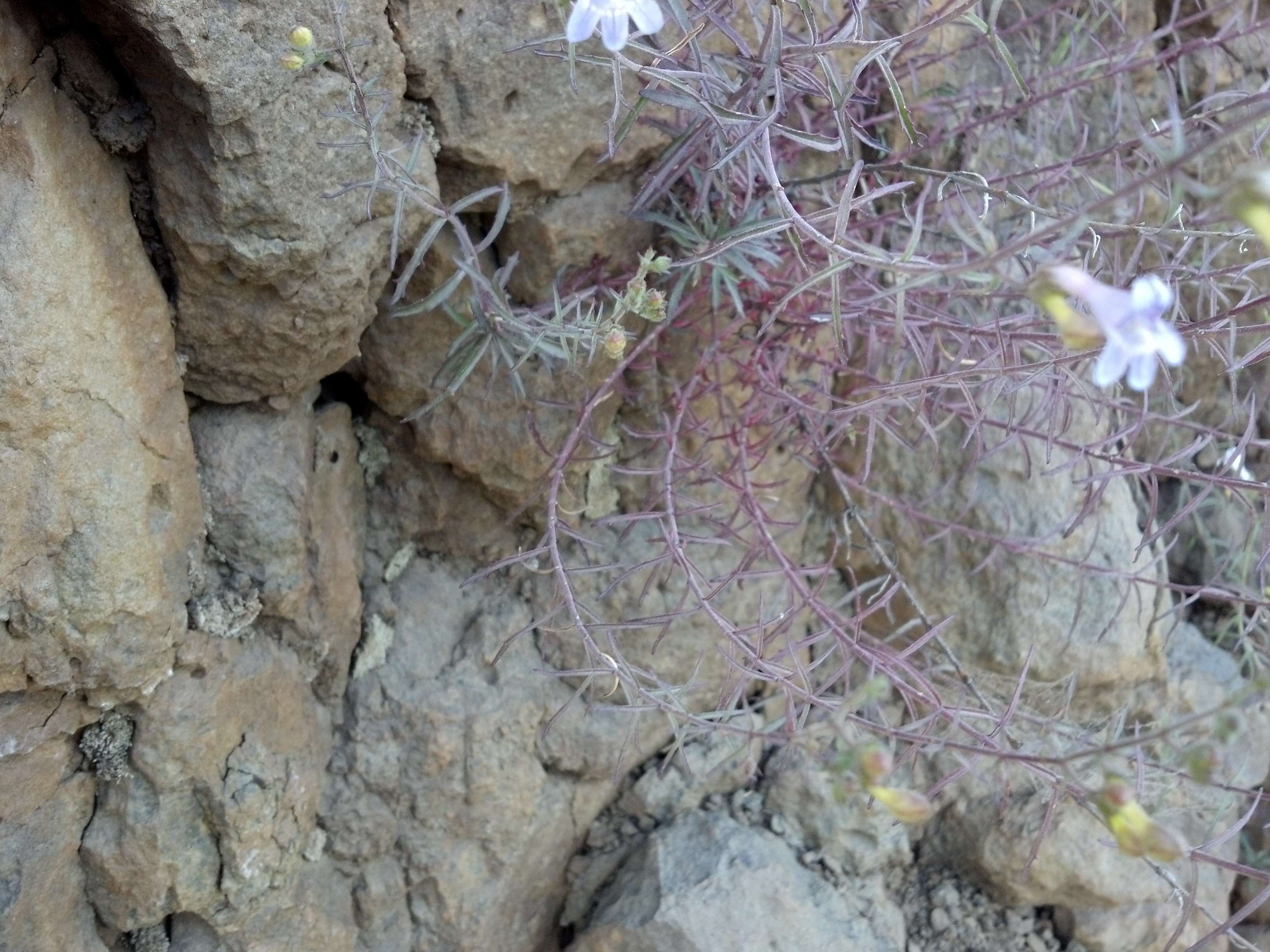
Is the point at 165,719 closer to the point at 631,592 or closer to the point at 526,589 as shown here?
the point at 526,589

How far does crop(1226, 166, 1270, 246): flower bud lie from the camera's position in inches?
38.1

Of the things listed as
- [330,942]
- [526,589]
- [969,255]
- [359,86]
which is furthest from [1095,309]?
[330,942]

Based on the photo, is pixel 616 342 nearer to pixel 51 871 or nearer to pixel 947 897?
pixel 51 871

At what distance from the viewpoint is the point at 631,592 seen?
216 centimetres

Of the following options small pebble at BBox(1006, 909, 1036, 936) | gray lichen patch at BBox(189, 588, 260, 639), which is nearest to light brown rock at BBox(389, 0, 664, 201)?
gray lichen patch at BBox(189, 588, 260, 639)

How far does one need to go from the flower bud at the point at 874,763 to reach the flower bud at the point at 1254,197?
643mm

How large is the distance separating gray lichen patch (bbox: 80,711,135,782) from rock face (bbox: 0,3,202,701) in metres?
0.07

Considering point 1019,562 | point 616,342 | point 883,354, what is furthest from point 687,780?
point 616,342

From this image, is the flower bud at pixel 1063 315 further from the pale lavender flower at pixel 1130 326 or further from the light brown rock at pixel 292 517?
the light brown rock at pixel 292 517

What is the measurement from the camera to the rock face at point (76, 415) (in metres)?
1.39

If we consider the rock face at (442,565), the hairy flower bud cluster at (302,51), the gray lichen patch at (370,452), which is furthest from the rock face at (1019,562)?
the hairy flower bud cluster at (302,51)

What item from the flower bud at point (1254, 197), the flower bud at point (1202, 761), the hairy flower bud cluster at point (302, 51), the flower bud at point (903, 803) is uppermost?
the hairy flower bud cluster at point (302, 51)

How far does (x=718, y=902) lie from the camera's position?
2016mm

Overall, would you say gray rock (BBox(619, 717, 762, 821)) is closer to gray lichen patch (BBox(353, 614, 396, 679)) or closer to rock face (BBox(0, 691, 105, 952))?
gray lichen patch (BBox(353, 614, 396, 679))
